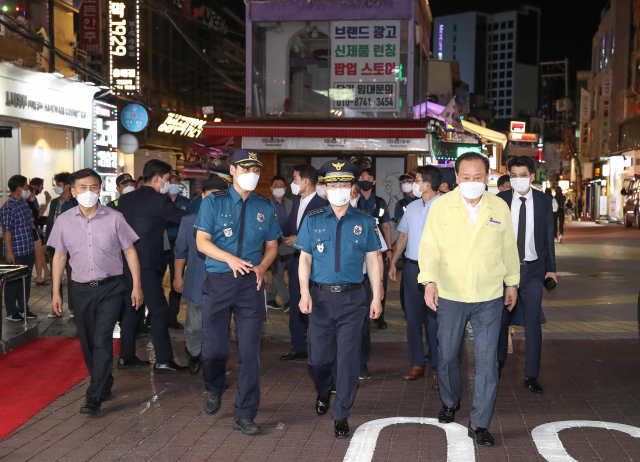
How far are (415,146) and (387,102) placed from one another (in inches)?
93.5

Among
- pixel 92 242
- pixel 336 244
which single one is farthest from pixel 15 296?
Answer: pixel 336 244

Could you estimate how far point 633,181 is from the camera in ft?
124

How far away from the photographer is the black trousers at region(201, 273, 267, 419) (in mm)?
5504

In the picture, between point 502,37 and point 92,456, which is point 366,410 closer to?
point 92,456

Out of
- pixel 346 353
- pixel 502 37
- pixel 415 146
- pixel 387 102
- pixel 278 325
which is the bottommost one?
pixel 278 325

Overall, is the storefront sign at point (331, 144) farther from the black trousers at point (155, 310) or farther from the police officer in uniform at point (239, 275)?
the police officer in uniform at point (239, 275)

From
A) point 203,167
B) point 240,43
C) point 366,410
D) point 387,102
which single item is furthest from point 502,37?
point 366,410

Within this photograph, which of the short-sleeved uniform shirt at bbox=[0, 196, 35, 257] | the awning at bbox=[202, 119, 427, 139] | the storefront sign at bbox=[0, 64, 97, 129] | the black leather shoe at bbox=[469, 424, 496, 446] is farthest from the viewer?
the awning at bbox=[202, 119, 427, 139]

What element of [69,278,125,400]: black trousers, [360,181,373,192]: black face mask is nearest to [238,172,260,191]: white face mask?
[69,278,125,400]: black trousers

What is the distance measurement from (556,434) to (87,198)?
4.12 m

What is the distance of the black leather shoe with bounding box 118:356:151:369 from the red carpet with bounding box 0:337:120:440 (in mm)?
353

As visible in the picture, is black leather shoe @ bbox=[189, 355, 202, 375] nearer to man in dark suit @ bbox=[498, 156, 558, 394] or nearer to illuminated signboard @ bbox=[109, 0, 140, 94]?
man in dark suit @ bbox=[498, 156, 558, 394]

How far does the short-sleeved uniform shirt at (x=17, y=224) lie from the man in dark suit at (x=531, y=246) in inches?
285

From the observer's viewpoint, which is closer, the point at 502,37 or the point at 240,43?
the point at 240,43
